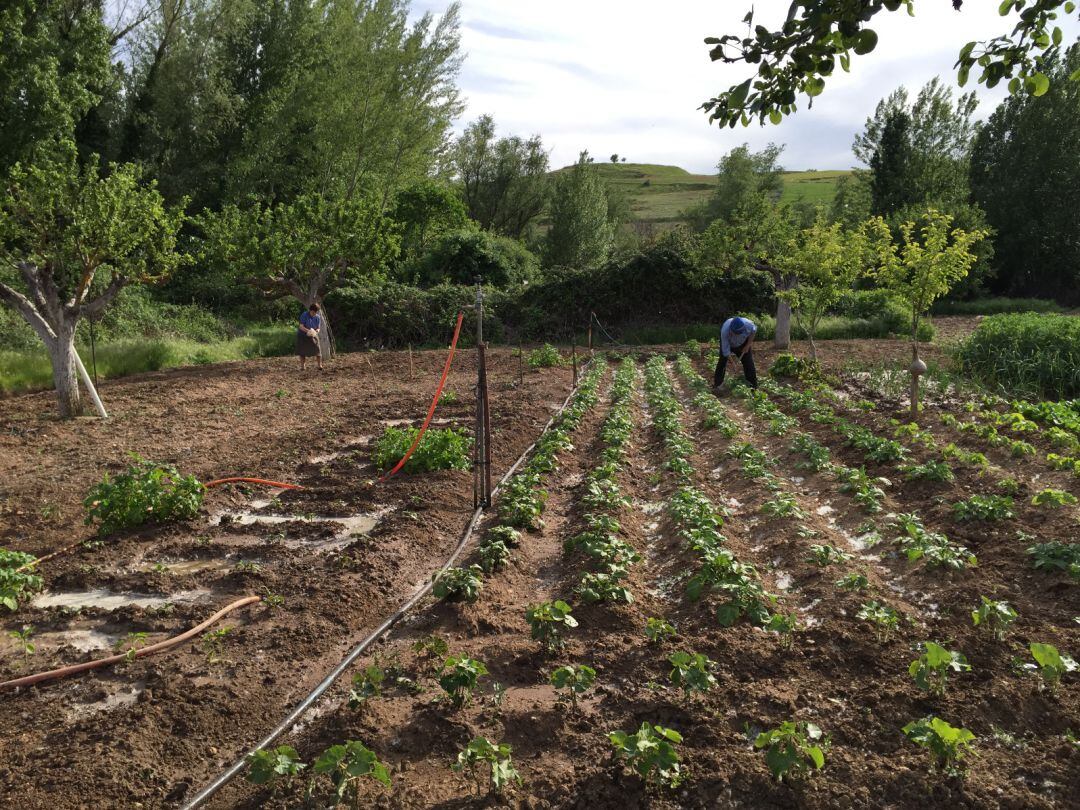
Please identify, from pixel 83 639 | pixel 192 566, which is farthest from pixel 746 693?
pixel 192 566

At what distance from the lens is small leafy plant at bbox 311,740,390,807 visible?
321cm

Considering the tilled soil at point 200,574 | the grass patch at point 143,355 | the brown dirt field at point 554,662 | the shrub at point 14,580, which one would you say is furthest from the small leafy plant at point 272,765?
the grass patch at point 143,355

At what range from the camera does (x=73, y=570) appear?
6070mm

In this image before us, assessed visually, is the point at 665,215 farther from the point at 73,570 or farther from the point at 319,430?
the point at 73,570

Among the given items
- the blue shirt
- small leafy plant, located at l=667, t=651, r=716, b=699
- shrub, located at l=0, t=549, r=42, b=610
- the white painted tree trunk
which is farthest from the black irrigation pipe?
the white painted tree trunk

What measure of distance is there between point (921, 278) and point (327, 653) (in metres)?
9.76

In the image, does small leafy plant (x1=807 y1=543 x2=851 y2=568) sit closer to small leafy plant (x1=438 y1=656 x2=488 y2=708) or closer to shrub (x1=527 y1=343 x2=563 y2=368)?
small leafy plant (x1=438 y1=656 x2=488 y2=708)

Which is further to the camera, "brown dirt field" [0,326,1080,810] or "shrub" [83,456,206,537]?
"shrub" [83,456,206,537]

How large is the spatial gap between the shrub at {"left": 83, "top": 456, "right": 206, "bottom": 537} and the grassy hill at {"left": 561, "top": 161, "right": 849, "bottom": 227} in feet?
203

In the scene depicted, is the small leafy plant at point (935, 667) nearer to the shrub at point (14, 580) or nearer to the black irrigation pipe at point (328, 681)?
the black irrigation pipe at point (328, 681)

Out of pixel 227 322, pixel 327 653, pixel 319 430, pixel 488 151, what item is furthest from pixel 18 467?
pixel 488 151

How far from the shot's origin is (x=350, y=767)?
323 cm

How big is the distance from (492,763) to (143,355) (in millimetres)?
19663

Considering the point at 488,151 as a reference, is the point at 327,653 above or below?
below
